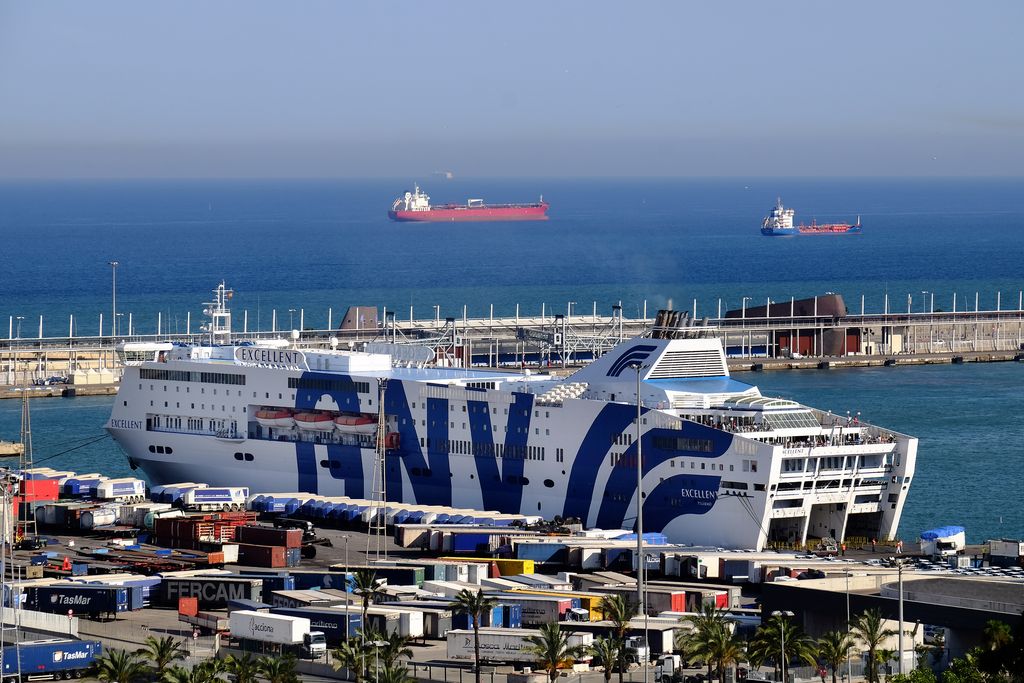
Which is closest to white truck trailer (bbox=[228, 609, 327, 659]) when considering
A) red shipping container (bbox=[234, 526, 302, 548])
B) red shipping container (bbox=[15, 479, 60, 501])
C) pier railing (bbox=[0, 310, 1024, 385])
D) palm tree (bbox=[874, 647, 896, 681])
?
red shipping container (bbox=[234, 526, 302, 548])

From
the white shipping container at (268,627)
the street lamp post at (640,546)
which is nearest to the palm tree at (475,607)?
the street lamp post at (640,546)

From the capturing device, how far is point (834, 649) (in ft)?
110

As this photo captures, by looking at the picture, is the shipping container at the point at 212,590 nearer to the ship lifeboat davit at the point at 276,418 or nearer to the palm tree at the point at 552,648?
the palm tree at the point at 552,648

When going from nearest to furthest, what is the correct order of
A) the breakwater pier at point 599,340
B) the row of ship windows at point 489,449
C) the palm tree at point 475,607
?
the palm tree at point 475,607
the row of ship windows at point 489,449
the breakwater pier at point 599,340

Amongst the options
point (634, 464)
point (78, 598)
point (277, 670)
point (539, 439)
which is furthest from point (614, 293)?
point (277, 670)

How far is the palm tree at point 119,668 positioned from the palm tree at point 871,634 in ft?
37.8

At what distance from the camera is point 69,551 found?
49406 millimetres

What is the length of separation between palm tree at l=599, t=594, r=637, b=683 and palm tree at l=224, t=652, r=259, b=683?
5945 millimetres

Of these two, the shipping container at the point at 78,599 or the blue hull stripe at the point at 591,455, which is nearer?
the shipping container at the point at 78,599

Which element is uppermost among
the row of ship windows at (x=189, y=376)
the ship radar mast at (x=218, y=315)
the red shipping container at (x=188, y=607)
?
the ship radar mast at (x=218, y=315)

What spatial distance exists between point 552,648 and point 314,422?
22.9m

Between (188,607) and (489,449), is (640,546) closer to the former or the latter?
(188,607)

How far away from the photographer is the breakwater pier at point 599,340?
89625mm

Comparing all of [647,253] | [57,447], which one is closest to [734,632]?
[57,447]
